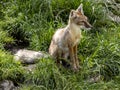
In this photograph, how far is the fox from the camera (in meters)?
5.71

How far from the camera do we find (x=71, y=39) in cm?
568

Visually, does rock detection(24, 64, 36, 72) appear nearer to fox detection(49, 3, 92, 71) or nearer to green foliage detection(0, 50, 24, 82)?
green foliage detection(0, 50, 24, 82)

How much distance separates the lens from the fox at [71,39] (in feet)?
18.7

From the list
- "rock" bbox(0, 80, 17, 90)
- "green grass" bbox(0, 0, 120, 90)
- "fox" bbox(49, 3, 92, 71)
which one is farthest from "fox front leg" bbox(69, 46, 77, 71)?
"rock" bbox(0, 80, 17, 90)

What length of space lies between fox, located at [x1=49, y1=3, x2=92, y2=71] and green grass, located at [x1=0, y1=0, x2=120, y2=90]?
0.16 metres

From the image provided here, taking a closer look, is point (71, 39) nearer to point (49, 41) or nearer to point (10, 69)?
point (49, 41)

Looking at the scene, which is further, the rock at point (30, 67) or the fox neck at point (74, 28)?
the rock at point (30, 67)

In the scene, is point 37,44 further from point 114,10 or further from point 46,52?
point 114,10

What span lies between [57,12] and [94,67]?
5.12 ft

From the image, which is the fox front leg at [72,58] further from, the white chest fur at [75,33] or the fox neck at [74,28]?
the fox neck at [74,28]

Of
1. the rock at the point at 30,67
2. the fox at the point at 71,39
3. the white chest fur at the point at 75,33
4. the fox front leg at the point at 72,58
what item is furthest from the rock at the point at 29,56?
the white chest fur at the point at 75,33

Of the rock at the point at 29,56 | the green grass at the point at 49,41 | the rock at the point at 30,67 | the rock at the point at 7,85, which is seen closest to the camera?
the rock at the point at 7,85

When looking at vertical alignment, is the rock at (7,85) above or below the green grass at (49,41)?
below

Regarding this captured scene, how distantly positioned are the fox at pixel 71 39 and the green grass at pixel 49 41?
0.16 m
